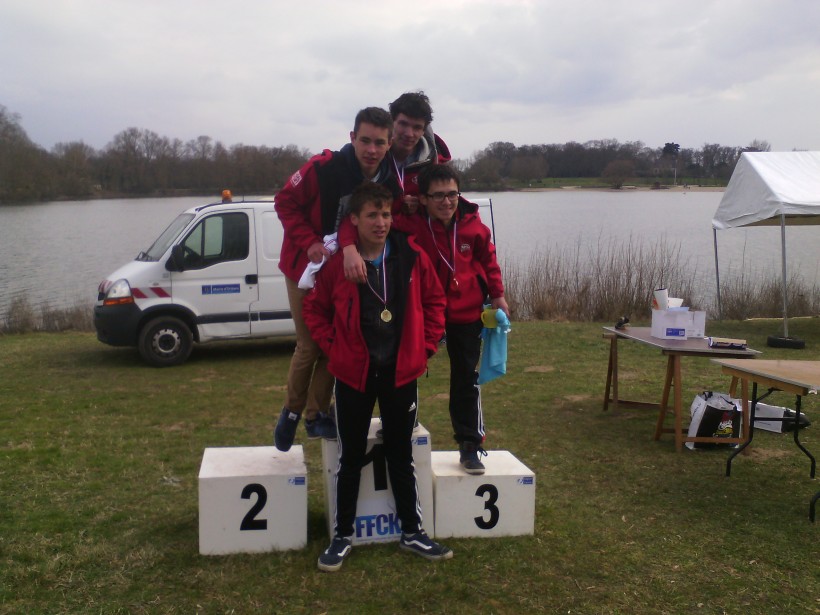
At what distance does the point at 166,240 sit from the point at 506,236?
11332mm

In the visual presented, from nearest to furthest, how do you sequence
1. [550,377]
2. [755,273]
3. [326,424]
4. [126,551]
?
[126,551]
[326,424]
[550,377]
[755,273]

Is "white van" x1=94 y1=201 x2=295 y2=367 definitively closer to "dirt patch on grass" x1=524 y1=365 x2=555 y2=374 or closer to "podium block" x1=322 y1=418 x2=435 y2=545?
"dirt patch on grass" x1=524 y1=365 x2=555 y2=374

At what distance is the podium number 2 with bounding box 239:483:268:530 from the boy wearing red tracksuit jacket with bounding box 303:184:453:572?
1.19 ft

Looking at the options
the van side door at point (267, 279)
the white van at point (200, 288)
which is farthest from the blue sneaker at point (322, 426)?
the van side door at point (267, 279)

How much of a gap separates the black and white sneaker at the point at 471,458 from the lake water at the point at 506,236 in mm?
5949

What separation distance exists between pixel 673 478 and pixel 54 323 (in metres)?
10.8

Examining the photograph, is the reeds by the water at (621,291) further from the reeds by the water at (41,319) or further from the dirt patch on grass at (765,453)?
the dirt patch on grass at (765,453)

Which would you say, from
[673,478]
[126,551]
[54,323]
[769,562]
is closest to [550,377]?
[673,478]

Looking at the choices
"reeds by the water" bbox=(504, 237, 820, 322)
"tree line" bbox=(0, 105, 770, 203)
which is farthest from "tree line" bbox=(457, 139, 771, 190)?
"reeds by the water" bbox=(504, 237, 820, 322)

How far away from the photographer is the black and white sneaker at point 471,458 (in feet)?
12.7

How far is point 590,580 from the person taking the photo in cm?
332

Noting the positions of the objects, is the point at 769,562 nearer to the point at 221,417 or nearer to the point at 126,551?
the point at 126,551

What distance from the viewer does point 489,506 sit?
3791 mm

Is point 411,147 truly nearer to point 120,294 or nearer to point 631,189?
point 120,294
